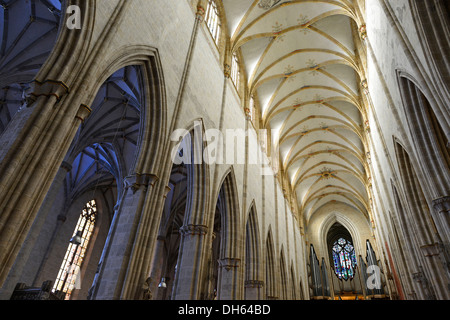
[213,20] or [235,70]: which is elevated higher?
[235,70]

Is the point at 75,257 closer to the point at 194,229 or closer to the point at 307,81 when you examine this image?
the point at 194,229

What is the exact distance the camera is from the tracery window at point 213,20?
12.0m

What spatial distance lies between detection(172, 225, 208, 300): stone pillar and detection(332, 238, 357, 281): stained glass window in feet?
78.3

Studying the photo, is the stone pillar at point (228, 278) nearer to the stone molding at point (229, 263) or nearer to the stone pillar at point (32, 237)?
the stone molding at point (229, 263)

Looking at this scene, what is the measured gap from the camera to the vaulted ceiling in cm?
1382

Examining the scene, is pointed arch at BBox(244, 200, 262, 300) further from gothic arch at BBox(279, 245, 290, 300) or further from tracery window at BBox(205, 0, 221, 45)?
tracery window at BBox(205, 0, 221, 45)

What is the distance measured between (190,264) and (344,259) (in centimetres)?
2537

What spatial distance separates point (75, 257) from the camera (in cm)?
1658

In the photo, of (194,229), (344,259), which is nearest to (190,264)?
(194,229)

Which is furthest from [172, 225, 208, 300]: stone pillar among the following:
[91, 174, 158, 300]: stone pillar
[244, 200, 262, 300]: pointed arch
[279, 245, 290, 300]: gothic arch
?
[279, 245, 290, 300]: gothic arch

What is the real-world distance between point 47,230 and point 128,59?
474 inches

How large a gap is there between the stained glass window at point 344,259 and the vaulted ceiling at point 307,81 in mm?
6414


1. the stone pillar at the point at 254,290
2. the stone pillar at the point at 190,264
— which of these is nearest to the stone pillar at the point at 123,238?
the stone pillar at the point at 190,264

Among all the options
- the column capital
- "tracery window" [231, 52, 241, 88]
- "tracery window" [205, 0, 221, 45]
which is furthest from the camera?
"tracery window" [231, 52, 241, 88]
